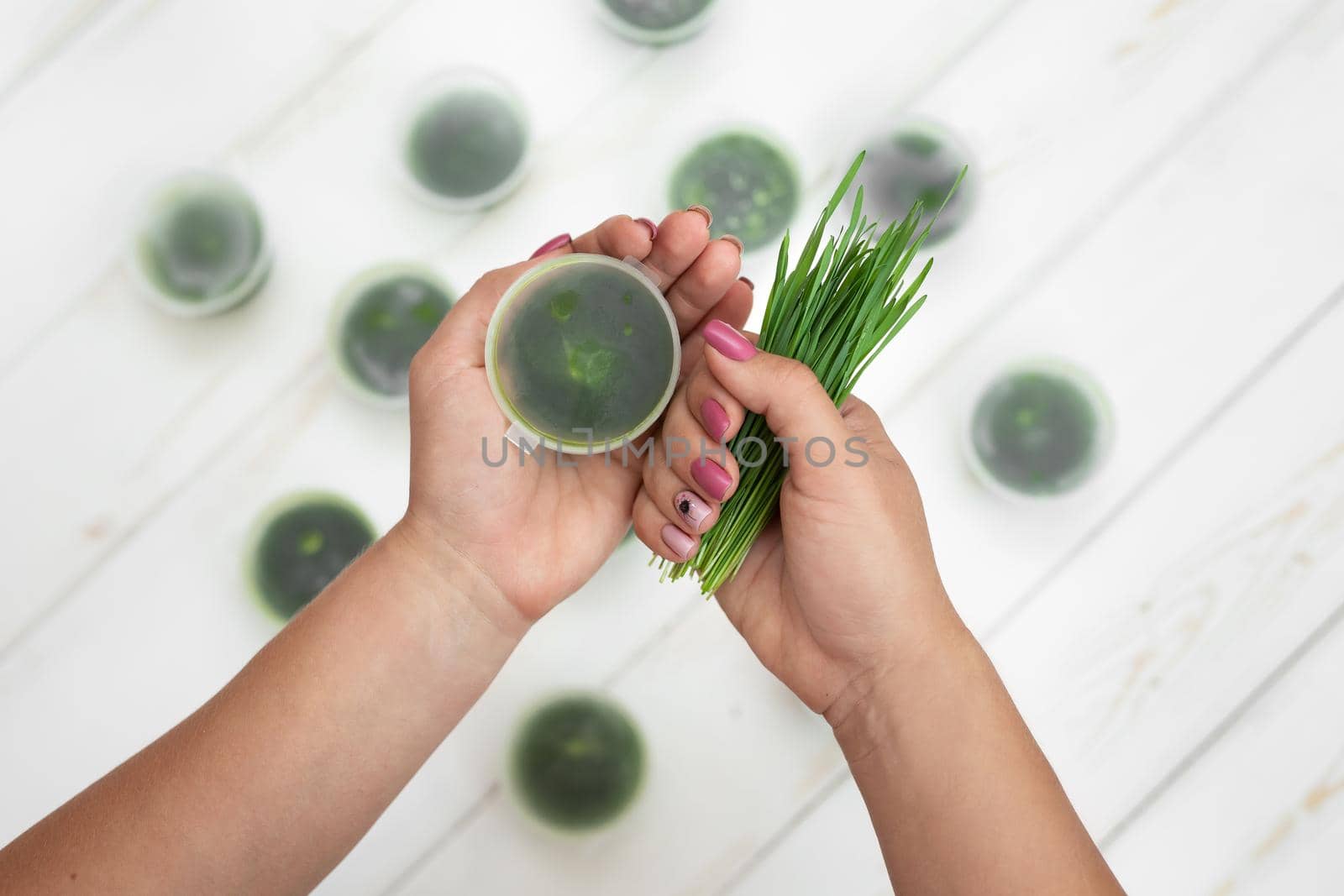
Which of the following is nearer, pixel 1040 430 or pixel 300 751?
pixel 300 751

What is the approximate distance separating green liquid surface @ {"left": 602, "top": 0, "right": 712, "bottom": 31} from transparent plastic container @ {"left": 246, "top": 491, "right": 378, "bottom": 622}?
24.5 inches

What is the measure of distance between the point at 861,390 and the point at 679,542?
36 cm

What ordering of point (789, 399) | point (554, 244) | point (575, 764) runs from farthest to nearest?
point (575, 764)
point (554, 244)
point (789, 399)

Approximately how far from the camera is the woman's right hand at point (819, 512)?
0.70 metres

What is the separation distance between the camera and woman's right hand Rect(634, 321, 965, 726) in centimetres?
70

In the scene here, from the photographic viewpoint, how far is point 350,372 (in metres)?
1.03

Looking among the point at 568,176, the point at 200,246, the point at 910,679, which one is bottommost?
the point at 200,246

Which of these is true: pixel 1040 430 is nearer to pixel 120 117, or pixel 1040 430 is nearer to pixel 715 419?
pixel 715 419

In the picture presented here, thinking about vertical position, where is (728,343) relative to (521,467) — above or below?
above

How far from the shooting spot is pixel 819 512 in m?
0.71

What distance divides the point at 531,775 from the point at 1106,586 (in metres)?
0.65

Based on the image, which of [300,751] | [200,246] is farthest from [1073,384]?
[200,246]

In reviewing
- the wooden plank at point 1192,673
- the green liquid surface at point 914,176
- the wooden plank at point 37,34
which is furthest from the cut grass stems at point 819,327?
the wooden plank at point 37,34

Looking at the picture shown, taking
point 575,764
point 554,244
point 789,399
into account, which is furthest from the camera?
point 575,764
